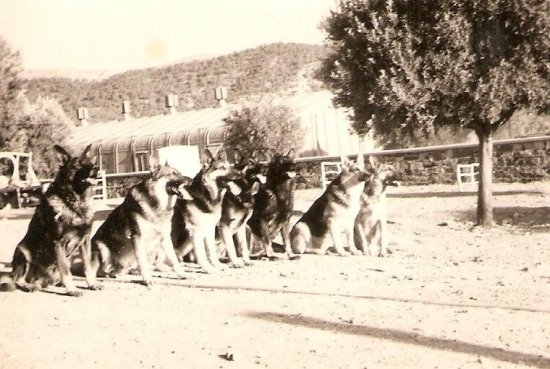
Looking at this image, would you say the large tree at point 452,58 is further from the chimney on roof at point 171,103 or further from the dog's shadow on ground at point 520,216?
the chimney on roof at point 171,103

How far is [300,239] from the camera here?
10.6 meters

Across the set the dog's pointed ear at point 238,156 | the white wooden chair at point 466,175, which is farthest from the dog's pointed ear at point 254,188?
the white wooden chair at point 466,175

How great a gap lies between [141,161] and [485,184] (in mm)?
26371

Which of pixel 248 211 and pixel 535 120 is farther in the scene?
pixel 535 120

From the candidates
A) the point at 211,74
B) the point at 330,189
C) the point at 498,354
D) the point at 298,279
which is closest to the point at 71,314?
the point at 298,279

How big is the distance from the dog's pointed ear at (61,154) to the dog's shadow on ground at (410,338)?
2682 millimetres

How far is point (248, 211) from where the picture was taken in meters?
9.32

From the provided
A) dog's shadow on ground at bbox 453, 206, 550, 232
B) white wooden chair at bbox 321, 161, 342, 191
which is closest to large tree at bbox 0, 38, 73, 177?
white wooden chair at bbox 321, 161, 342, 191

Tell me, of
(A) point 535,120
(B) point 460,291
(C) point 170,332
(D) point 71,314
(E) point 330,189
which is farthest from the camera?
(A) point 535,120

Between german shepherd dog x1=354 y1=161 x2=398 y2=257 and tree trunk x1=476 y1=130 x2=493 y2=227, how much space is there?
5.24 m

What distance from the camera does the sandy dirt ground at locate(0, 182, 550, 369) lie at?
497 centimetres

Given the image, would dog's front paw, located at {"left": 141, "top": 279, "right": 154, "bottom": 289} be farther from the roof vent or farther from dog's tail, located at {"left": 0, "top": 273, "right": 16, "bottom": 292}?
the roof vent

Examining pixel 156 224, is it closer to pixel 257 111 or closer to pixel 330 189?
pixel 330 189

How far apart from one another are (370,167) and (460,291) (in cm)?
370
